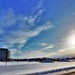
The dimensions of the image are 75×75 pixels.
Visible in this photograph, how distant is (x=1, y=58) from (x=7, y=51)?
55.6ft

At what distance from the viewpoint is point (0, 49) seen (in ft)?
545

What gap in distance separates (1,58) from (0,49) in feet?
33.7

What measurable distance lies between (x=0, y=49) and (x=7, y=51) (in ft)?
32.2

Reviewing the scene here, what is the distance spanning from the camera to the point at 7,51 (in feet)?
573

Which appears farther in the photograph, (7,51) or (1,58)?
(7,51)

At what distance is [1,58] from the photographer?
158250 millimetres
